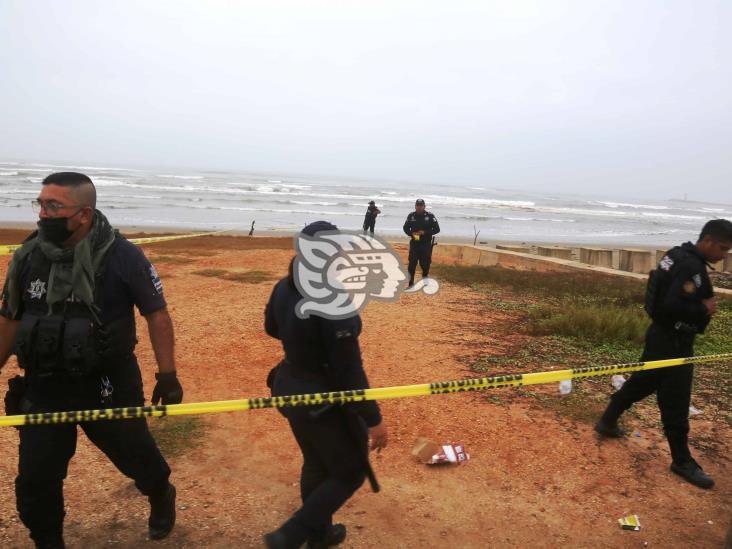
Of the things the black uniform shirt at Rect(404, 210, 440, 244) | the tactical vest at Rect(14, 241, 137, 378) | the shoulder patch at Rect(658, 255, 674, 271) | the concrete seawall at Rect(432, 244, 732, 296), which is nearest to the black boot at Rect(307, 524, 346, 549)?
the tactical vest at Rect(14, 241, 137, 378)

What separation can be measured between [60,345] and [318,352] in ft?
3.51

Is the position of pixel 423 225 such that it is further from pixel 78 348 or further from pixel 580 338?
pixel 78 348

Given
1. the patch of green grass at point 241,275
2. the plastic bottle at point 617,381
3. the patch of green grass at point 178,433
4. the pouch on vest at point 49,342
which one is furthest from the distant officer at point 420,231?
the pouch on vest at point 49,342

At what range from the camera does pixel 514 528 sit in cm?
295

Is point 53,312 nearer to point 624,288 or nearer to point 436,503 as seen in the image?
point 436,503

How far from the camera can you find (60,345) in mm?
2158

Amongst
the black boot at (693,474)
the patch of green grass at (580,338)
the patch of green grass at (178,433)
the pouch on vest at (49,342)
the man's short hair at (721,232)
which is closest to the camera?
the pouch on vest at (49,342)

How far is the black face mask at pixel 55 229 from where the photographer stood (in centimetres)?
228

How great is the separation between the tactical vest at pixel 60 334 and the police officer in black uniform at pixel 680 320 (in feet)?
10.6

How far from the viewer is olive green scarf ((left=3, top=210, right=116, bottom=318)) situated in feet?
7.21

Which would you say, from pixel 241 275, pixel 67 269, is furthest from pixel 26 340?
pixel 241 275

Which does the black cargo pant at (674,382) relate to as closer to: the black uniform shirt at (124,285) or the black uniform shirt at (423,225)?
the black uniform shirt at (124,285)

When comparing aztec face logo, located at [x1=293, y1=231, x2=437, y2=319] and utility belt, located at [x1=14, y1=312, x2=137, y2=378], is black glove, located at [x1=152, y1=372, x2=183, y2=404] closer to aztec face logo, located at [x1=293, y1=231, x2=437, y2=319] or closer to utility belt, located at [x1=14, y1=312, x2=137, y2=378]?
utility belt, located at [x1=14, y1=312, x2=137, y2=378]

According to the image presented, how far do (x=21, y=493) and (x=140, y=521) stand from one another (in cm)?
76
